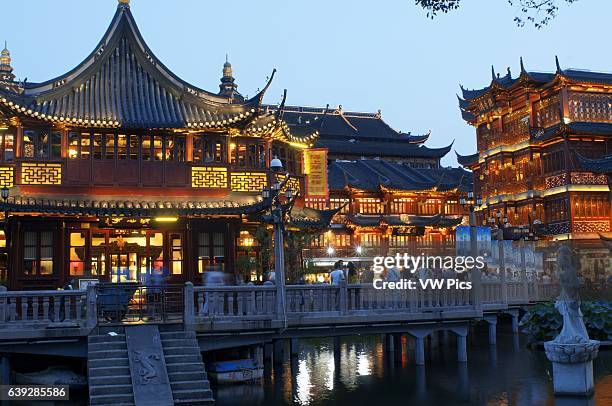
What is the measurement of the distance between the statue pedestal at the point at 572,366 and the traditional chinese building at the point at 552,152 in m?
29.1

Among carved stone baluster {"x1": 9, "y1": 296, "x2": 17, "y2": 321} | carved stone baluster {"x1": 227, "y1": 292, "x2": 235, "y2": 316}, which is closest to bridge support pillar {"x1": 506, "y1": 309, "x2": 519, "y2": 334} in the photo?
carved stone baluster {"x1": 227, "y1": 292, "x2": 235, "y2": 316}

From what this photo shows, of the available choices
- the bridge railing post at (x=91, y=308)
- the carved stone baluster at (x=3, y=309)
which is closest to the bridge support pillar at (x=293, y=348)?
the bridge railing post at (x=91, y=308)

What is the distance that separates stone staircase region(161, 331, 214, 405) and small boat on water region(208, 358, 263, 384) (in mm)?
2716

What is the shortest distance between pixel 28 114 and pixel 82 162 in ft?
7.45

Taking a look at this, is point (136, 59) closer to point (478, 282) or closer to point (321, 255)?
point (478, 282)

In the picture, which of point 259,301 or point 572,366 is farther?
point 259,301

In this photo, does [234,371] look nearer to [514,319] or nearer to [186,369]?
[186,369]

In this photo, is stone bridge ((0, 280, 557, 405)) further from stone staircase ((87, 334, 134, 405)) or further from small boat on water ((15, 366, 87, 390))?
small boat on water ((15, 366, 87, 390))

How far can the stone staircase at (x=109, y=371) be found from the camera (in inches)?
559

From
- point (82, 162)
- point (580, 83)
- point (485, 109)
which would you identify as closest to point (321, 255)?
point (485, 109)

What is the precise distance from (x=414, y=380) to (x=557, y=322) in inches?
324

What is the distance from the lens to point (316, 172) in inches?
1191

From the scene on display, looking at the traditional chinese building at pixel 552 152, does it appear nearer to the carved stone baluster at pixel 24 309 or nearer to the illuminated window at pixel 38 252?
the illuminated window at pixel 38 252

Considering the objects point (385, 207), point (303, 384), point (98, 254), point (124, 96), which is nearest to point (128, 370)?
point (303, 384)
